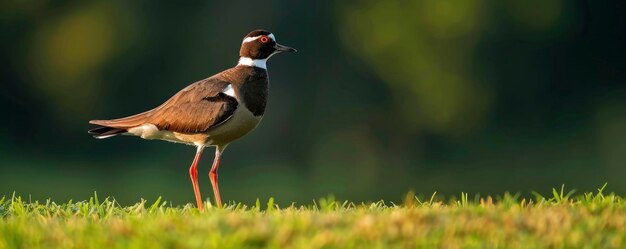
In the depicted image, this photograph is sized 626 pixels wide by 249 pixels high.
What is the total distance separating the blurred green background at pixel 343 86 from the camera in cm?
3030

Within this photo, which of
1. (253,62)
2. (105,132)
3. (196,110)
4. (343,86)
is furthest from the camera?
(343,86)

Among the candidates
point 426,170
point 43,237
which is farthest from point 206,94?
point 426,170

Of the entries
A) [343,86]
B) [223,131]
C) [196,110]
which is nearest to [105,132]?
[196,110]

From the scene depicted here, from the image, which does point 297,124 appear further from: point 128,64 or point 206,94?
point 206,94

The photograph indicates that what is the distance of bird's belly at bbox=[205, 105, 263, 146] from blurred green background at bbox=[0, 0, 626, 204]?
17.7 m

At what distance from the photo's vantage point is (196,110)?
10.4 meters

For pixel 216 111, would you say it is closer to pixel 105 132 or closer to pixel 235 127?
pixel 235 127

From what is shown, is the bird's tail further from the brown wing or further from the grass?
the grass

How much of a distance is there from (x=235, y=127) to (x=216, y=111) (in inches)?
7.8

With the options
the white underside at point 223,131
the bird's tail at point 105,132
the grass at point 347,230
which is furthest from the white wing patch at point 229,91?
the grass at point 347,230

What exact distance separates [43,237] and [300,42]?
25499mm

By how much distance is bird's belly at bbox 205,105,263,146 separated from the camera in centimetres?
1029

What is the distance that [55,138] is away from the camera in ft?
105

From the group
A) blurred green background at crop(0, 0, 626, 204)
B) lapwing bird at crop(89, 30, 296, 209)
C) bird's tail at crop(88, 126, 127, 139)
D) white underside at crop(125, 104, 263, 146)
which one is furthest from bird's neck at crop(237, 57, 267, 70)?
blurred green background at crop(0, 0, 626, 204)
